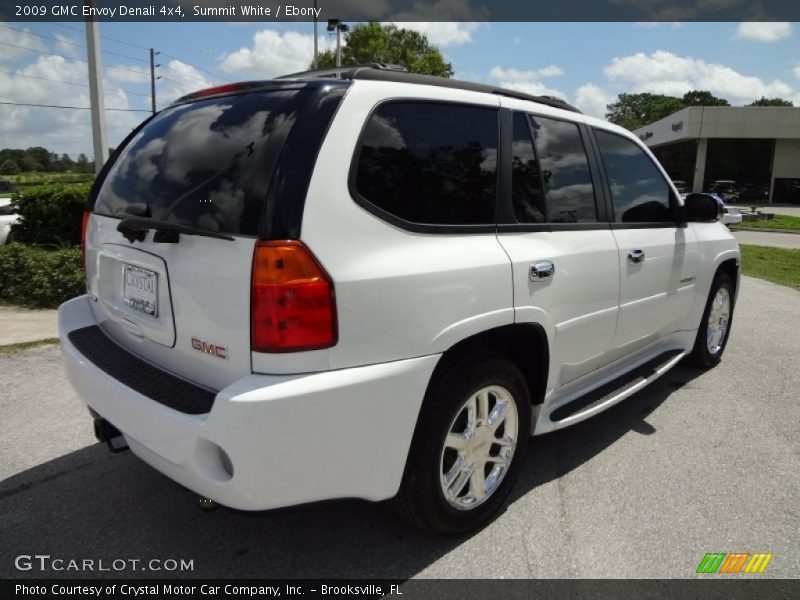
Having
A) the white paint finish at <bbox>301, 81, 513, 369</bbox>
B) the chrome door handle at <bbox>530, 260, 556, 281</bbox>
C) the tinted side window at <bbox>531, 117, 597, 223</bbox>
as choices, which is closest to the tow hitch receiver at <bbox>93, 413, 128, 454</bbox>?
the white paint finish at <bbox>301, 81, 513, 369</bbox>

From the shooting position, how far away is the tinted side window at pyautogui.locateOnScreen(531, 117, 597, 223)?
2.93m

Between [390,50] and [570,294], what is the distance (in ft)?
126

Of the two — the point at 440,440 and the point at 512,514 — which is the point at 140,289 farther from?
the point at 512,514

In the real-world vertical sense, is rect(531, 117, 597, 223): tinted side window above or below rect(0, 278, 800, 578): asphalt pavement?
above

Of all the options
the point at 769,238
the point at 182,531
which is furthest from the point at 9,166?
the point at 769,238

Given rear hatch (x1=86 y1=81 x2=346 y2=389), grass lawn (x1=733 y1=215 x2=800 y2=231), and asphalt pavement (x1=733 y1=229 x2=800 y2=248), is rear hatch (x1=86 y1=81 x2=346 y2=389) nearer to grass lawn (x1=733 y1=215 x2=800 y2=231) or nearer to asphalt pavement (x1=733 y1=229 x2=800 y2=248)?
asphalt pavement (x1=733 y1=229 x2=800 y2=248)

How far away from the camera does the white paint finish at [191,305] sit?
6.39 ft

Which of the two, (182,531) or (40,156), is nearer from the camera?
(182,531)

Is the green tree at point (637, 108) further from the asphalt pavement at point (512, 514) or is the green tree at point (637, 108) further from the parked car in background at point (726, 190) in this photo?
the asphalt pavement at point (512, 514)

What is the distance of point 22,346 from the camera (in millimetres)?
5156

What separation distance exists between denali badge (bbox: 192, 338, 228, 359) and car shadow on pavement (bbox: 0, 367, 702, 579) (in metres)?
0.55

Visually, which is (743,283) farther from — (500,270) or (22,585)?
(22,585)

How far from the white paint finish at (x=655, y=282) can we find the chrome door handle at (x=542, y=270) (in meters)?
0.76

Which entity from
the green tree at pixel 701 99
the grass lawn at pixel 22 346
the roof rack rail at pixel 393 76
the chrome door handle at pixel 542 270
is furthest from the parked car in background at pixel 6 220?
the green tree at pixel 701 99
